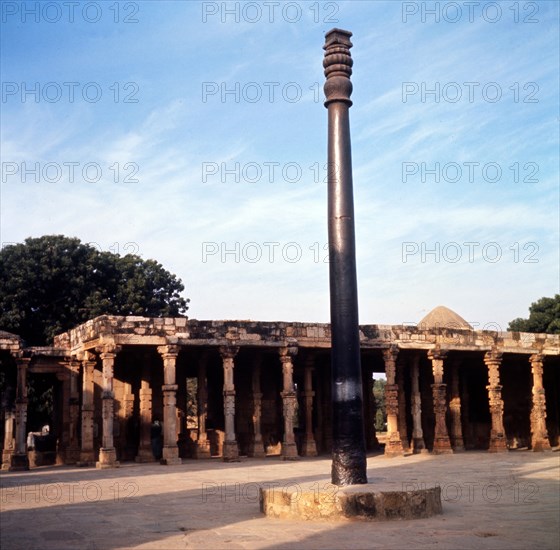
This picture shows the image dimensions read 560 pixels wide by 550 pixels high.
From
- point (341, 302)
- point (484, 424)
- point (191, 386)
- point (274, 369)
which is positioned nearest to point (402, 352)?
point (274, 369)

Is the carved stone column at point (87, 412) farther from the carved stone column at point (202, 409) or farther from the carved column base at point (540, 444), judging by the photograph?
the carved column base at point (540, 444)


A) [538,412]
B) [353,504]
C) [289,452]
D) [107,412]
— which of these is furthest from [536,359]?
[353,504]

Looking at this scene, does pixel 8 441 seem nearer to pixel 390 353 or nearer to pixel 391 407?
pixel 391 407

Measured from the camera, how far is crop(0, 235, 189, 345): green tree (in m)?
31.0

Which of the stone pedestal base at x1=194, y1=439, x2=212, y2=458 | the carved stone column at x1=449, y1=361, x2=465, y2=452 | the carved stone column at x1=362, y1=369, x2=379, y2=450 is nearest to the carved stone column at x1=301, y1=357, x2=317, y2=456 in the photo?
the stone pedestal base at x1=194, y1=439, x2=212, y2=458

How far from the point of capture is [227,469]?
62.7 ft

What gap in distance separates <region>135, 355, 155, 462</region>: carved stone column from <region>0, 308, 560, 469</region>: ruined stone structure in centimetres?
3

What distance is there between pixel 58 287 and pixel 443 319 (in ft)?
55.2

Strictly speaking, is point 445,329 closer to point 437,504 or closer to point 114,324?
point 114,324

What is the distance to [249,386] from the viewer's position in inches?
1064

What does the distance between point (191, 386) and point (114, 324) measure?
29.6 metres

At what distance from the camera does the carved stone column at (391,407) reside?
23594 millimetres

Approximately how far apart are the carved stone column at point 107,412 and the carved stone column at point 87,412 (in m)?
1.14

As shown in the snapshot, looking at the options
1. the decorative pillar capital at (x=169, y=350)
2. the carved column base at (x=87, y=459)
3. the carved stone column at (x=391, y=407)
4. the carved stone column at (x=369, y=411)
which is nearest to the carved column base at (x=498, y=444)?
the carved stone column at (x=391, y=407)
